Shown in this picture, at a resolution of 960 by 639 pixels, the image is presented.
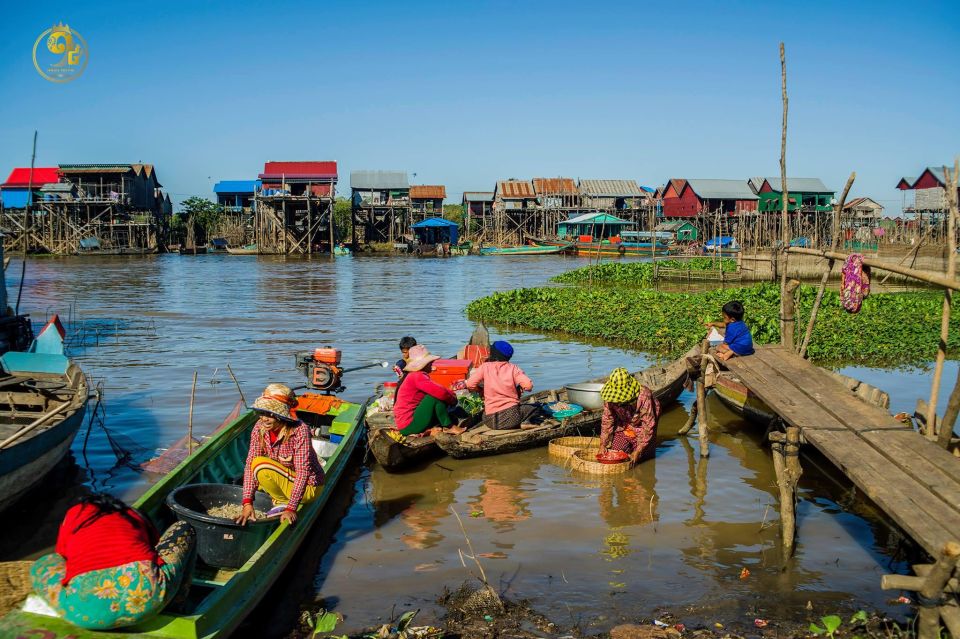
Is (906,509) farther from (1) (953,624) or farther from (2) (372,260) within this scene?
(2) (372,260)

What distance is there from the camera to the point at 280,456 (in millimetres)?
5355

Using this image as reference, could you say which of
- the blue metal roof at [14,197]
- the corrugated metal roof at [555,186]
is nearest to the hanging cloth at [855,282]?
the corrugated metal roof at [555,186]

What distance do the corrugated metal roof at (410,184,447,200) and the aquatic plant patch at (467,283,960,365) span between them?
1626 inches

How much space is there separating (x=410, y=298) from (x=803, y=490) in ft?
64.8

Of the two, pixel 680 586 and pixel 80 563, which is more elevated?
pixel 80 563

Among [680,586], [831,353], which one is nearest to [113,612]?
[680,586]

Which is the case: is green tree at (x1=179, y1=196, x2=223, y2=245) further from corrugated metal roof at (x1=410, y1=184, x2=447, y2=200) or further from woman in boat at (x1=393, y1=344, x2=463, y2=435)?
woman in boat at (x1=393, y1=344, x2=463, y2=435)

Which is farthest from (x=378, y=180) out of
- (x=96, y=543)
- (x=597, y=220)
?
(x=96, y=543)

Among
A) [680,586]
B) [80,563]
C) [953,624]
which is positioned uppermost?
[80,563]

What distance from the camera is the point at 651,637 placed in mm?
4512

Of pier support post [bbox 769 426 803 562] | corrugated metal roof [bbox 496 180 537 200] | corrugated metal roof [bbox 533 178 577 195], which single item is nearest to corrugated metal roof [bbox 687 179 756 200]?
corrugated metal roof [bbox 533 178 577 195]

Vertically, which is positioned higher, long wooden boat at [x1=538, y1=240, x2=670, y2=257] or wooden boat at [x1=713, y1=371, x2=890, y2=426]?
long wooden boat at [x1=538, y1=240, x2=670, y2=257]

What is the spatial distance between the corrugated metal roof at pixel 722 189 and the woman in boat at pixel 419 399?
48080mm

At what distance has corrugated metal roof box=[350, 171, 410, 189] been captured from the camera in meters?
56.0
